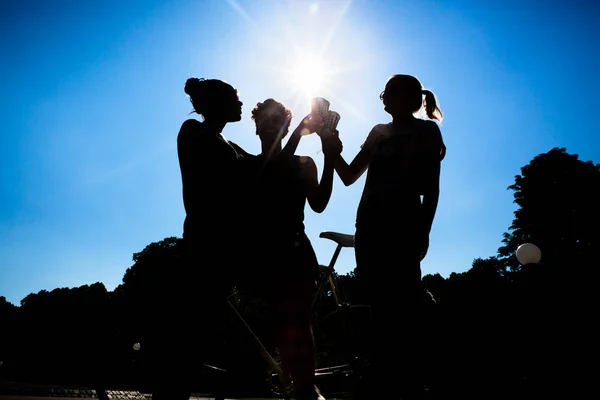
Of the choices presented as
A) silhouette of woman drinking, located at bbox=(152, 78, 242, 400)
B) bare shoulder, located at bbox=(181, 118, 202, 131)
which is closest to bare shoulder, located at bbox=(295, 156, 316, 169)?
silhouette of woman drinking, located at bbox=(152, 78, 242, 400)

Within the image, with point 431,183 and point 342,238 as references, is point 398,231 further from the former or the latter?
point 342,238

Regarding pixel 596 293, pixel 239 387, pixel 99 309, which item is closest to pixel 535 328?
pixel 596 293

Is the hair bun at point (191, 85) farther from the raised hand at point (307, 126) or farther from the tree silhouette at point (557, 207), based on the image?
the tree silhouette at point (557, 207)

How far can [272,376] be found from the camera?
456 centimetres

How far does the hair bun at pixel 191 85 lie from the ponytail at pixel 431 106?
1.69 m

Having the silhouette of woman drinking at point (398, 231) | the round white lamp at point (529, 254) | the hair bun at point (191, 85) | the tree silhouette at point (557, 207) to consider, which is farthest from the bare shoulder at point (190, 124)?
the tree silhouette at point (557, 207)

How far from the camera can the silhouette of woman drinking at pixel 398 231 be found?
1884 millimetres

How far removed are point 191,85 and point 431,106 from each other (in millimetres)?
1791

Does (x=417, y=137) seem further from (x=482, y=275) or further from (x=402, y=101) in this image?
(x=482, y=275)

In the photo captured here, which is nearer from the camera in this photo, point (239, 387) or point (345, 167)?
point (345, 167)

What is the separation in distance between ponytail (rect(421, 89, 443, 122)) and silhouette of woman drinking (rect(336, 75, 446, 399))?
18 centimetres

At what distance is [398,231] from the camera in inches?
79.8

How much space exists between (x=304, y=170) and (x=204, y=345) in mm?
1270

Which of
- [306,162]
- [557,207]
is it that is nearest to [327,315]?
[306,162]
